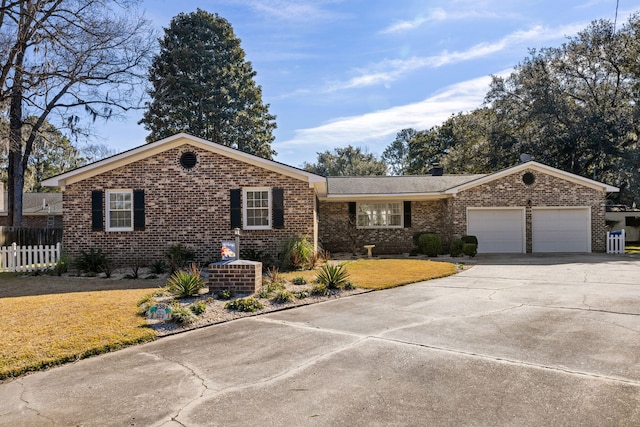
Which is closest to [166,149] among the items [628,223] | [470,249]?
[470,249]

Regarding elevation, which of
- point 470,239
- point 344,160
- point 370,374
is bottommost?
point 370,374

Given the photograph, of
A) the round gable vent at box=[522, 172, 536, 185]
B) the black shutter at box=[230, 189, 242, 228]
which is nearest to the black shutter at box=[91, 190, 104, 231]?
the black shutter at box=[230, 189, 242, 228]

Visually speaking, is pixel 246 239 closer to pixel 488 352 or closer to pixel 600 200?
pixel 488 352

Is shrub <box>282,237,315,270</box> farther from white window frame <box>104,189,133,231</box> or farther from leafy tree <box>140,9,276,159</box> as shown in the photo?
leafy tree <box>140,9,276,159</box>

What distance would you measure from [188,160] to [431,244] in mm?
10336

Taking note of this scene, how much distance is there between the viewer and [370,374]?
4.59m

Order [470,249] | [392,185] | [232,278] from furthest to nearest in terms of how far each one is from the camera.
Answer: [392,185] → [470,249] → [232,278]

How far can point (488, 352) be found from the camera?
524 centimetres

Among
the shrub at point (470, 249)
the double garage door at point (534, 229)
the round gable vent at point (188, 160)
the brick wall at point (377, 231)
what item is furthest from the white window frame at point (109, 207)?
the double garage door at point (534, 229)

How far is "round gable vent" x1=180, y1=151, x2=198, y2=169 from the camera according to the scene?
14.6 m

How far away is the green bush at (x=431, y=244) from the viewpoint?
18.3m

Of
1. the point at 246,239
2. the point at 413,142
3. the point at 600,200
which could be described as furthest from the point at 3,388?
the point at 413,142

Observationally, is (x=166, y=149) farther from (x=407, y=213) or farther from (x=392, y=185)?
(x=407, y=213)

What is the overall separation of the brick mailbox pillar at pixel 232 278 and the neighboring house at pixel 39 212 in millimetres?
21198
